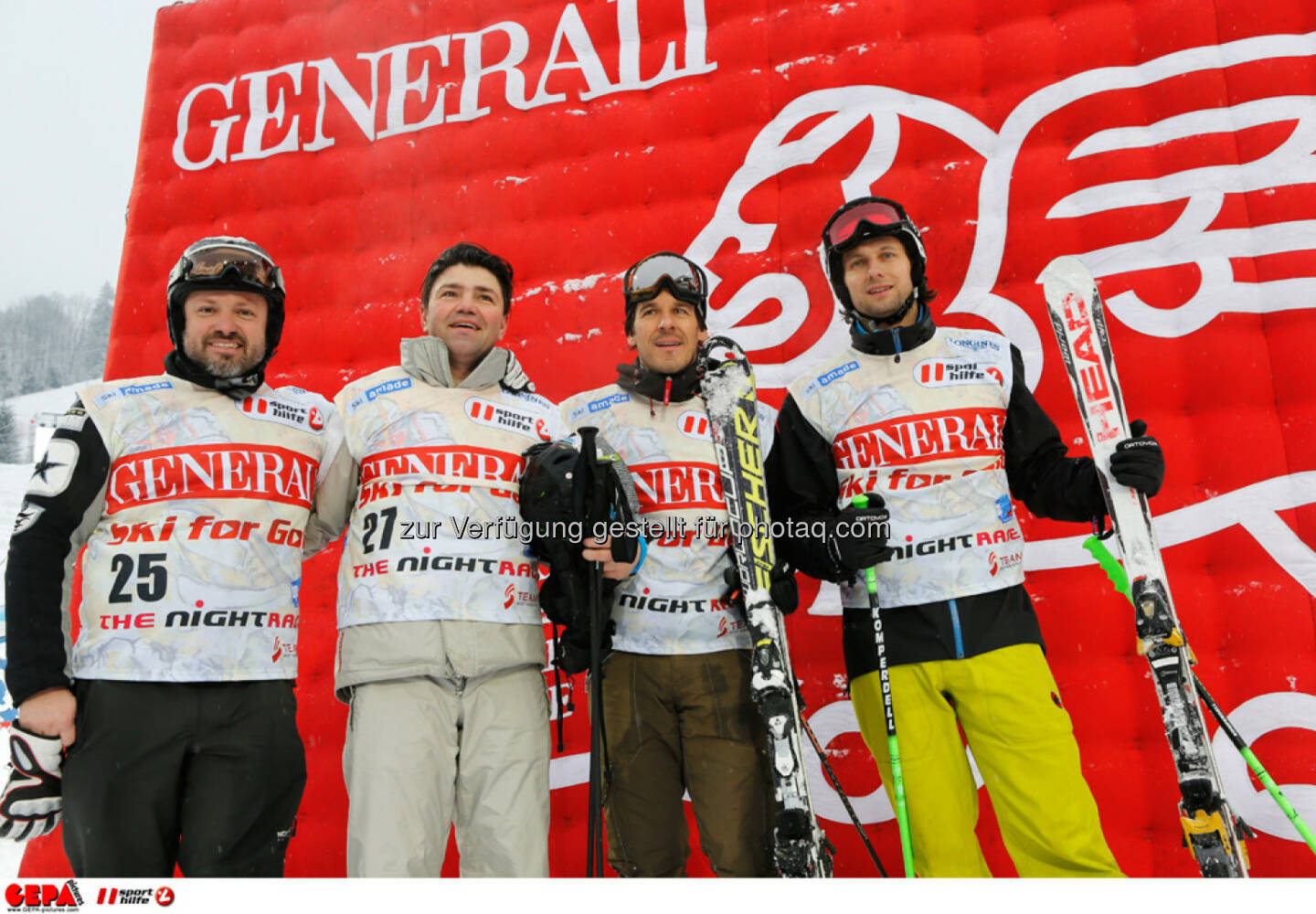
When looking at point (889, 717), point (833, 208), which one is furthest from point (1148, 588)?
point (833, 208)

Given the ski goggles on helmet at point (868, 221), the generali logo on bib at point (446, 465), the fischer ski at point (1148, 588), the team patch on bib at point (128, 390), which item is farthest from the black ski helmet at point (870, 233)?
the team patch on bib at point (128, 390)

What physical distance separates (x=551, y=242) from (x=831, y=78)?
126 cm

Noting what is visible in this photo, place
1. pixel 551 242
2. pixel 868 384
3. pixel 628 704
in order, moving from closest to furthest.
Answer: pixel 628 704, pixel 868 384, pixel 551 242

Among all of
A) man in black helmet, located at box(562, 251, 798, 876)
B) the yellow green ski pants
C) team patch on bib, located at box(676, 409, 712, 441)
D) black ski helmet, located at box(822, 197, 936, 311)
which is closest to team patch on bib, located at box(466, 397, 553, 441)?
man in black helmet, located at box(562, 251, 798, 876)

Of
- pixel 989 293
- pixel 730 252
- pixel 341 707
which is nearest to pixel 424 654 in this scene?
pixel 341 707

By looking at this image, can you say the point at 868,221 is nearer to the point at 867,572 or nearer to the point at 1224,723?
the point at 867,572

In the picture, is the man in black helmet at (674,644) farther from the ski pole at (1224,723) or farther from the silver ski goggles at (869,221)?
the ski pole at (1224,723)

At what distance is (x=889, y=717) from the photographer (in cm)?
175

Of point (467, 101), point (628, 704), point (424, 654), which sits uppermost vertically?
point (467, 101)

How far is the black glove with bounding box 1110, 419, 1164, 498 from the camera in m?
1.77

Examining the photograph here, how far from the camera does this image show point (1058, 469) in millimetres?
1908

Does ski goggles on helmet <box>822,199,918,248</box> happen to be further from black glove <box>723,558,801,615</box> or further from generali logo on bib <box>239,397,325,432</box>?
generali logo on bib <box>239,397,325,432</box>

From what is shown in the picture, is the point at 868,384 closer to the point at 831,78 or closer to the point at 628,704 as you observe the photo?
the point at 628,704
